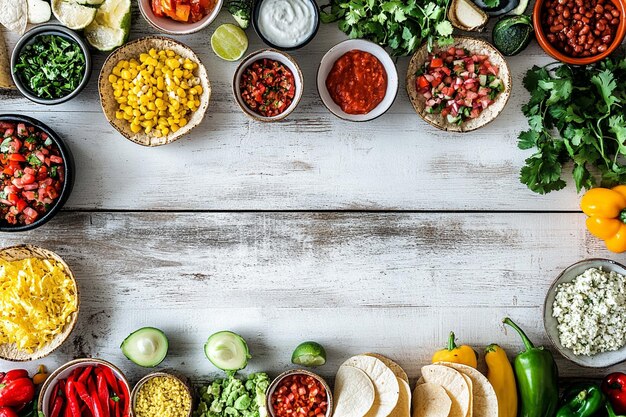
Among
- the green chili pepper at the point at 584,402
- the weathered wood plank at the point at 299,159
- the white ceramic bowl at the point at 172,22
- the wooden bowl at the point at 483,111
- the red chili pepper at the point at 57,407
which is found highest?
the white ceramic bowl at the point at 172,22

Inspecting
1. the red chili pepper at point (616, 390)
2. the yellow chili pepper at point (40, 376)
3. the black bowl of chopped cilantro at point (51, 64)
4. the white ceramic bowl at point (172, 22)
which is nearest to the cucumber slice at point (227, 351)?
the yellow chili pepper at point (40, 376)

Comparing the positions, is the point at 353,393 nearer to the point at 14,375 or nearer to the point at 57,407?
the point at 57,407

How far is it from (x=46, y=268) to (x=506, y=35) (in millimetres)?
2173

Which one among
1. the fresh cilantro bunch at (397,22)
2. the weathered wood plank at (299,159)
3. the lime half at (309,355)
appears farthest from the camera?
the weathered wood plank at (299,159)

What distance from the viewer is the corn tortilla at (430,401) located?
2605mm

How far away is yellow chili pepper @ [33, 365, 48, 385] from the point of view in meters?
2.74

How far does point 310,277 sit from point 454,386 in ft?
2.49

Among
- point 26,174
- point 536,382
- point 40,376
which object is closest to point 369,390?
point 536,382

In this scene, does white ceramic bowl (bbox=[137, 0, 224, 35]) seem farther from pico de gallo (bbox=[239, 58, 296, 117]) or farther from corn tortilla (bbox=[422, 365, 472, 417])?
corn tortilla (bbox=[422, 365, 472, 417])

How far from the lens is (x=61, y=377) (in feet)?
8.74

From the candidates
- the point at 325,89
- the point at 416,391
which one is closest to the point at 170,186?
the point at 325,89

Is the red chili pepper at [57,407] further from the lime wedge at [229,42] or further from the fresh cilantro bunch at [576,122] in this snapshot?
the fresh cilantro bunch at [576,122]

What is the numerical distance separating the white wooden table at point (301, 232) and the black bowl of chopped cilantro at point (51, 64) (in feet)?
0.53

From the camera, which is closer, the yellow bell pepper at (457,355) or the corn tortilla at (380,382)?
the corn tortilla at (380,382)
